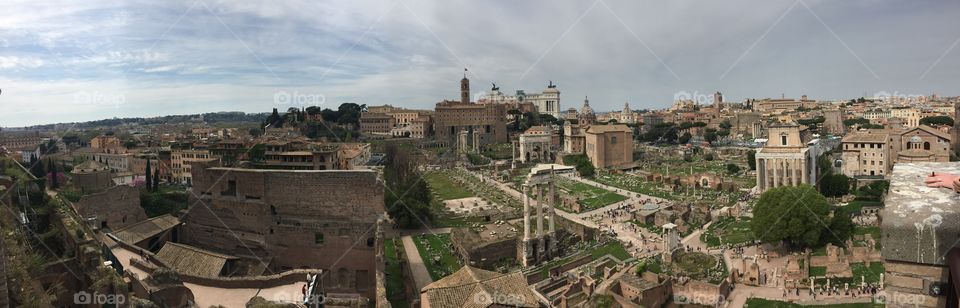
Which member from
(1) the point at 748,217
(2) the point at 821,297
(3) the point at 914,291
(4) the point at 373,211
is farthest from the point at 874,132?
(3) the point at 914,291

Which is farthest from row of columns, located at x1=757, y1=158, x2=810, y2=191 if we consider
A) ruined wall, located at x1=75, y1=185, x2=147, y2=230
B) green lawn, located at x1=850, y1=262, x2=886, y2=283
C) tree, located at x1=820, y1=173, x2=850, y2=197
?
ruined wall, located at x1=75, y1=185, x2=147, y2=230

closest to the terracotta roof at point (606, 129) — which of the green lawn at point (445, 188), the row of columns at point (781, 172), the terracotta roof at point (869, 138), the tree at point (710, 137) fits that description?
the green lawn at point (445, 188)

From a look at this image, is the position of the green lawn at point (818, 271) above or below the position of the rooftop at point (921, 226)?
below

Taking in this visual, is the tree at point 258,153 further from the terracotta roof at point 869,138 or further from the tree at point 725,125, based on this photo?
the tree at point 725,125

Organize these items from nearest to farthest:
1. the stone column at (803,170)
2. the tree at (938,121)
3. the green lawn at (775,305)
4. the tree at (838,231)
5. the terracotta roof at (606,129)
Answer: the green lawn at (775,305) < the tree at (838,231) < the stone column at (803,170) < the terracotta roof at (606,129) < the tree at (938,121)

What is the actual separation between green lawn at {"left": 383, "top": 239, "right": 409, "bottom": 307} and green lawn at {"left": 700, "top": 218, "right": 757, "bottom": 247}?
1587cm

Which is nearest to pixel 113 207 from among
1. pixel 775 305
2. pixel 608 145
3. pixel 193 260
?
pixel 193 260

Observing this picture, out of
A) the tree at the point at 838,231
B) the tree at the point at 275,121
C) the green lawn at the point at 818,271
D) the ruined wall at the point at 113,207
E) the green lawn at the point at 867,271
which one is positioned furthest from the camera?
the tree at the point at 275,121

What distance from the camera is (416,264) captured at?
2655 cm

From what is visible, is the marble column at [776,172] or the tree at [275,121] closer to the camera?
the marble column at [776,172]

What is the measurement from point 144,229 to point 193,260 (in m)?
6.17

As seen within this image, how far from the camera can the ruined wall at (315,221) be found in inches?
818

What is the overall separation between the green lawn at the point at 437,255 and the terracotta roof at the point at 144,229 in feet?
36.4

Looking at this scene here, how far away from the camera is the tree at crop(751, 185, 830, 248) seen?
25688 mm
